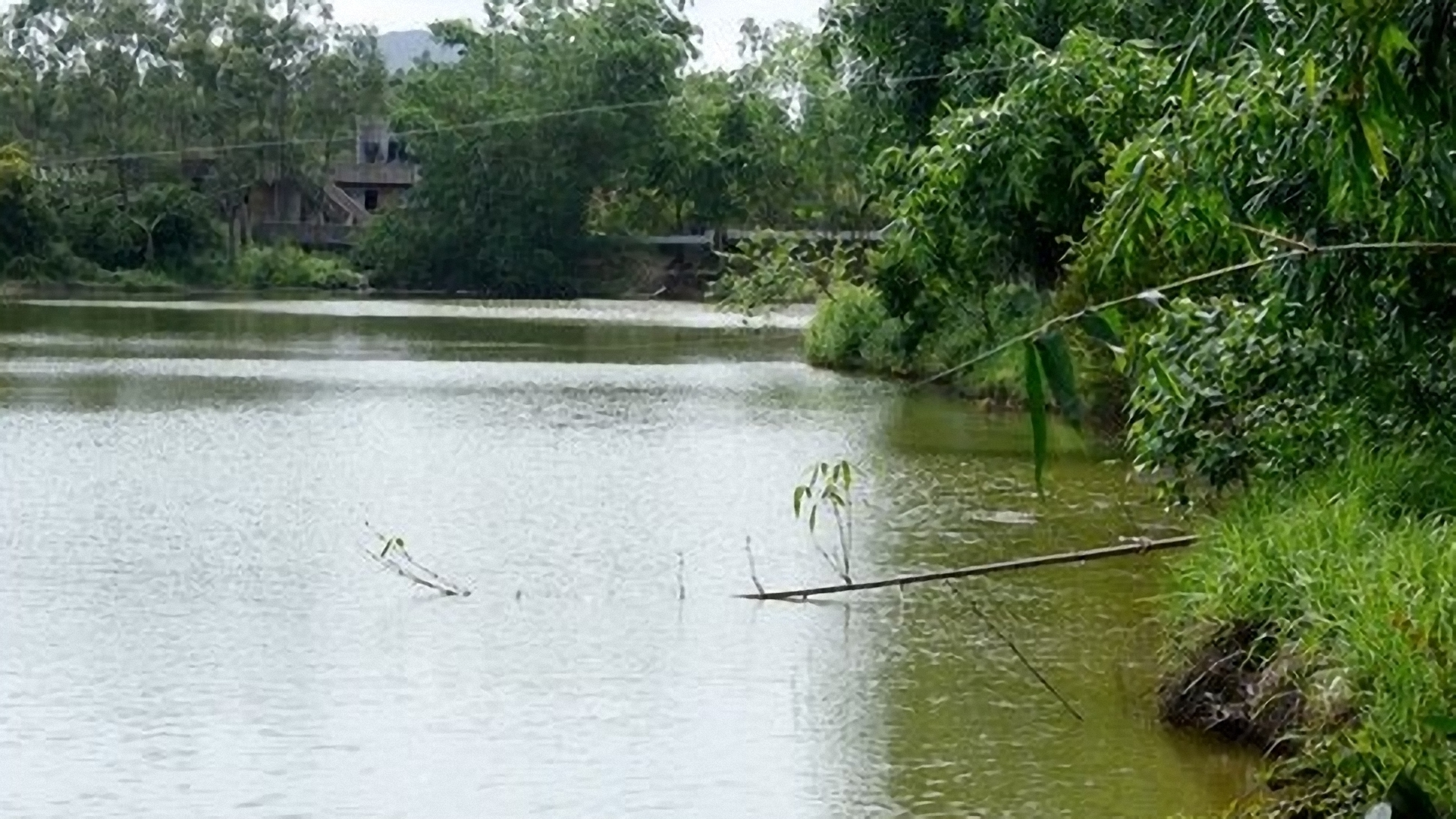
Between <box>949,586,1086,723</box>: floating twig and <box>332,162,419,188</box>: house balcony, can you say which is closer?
<box>949,586,1086,723</box>: floating twig

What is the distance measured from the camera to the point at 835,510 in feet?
25.8

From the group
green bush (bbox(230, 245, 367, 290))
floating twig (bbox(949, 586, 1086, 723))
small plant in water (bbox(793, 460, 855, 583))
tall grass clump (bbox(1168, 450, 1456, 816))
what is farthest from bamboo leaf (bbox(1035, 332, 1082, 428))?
green bush (bbox(230, 245, 367, 290))

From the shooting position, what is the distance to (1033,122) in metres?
13.5

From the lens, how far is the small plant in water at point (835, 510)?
6986 mm

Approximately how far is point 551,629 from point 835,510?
116 inches

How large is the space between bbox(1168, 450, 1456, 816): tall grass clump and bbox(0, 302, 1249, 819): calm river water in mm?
517

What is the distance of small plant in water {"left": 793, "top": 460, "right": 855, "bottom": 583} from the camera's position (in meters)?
6.99

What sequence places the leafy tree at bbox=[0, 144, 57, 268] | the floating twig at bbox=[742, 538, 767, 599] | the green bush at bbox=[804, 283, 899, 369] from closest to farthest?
the floating twig at bbox=[742, 538, 767, 599], the green bush at bbox=[804, 283, 899, 369], the leafy tree at bbox=[0, 144, 57, 268]

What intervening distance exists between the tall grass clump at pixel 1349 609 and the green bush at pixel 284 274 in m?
52.3

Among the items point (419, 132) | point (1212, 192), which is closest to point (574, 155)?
point (419, 132)

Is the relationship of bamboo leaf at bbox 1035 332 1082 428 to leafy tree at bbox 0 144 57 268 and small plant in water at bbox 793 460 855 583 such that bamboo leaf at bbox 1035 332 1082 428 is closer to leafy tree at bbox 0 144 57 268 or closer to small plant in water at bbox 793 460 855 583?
small plant in water at bbox 793 460 855 583

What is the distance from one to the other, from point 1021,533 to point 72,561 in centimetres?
574

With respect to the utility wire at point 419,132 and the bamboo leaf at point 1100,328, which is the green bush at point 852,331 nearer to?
the utility wire at point 419,132

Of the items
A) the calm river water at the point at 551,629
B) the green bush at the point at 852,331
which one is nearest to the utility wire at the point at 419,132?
the green bush at the point at 852,331
